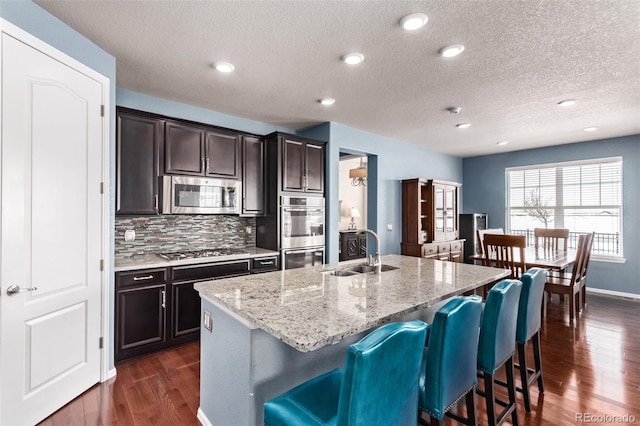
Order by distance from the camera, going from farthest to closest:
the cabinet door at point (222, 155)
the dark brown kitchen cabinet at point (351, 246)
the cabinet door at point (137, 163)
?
the dark brown kitchen cabinet at point (351, 246) → the cabinet door at point (222, 155) → the cabinet door at point (137, 163)

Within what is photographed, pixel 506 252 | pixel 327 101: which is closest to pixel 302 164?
pixel 327 101

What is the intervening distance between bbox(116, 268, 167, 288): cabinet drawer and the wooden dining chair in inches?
177

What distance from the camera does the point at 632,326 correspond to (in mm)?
3775

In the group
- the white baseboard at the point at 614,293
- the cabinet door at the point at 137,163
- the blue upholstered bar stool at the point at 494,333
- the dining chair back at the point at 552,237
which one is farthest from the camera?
the white baseboard at the point at 614,293

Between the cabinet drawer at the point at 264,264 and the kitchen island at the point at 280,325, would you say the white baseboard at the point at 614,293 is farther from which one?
the cabinet drawer at the point at 264,264

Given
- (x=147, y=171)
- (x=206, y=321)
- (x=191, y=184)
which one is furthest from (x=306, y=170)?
(x=206, y=321)

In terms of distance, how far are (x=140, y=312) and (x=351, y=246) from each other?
4353 millimetres

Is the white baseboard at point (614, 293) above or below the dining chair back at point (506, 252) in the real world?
below

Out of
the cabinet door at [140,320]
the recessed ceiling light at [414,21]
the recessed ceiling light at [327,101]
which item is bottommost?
the cabinet door at [140,320]

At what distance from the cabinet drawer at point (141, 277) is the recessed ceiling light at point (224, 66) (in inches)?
76.7

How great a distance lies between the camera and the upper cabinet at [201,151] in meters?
3.37

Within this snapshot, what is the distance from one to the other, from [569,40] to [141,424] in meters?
3.96

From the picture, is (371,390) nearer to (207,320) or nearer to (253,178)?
(207,320)

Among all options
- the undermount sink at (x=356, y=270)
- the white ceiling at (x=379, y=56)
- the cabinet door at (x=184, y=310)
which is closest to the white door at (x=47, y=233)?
the white ceiling at (x=379, y=56)
